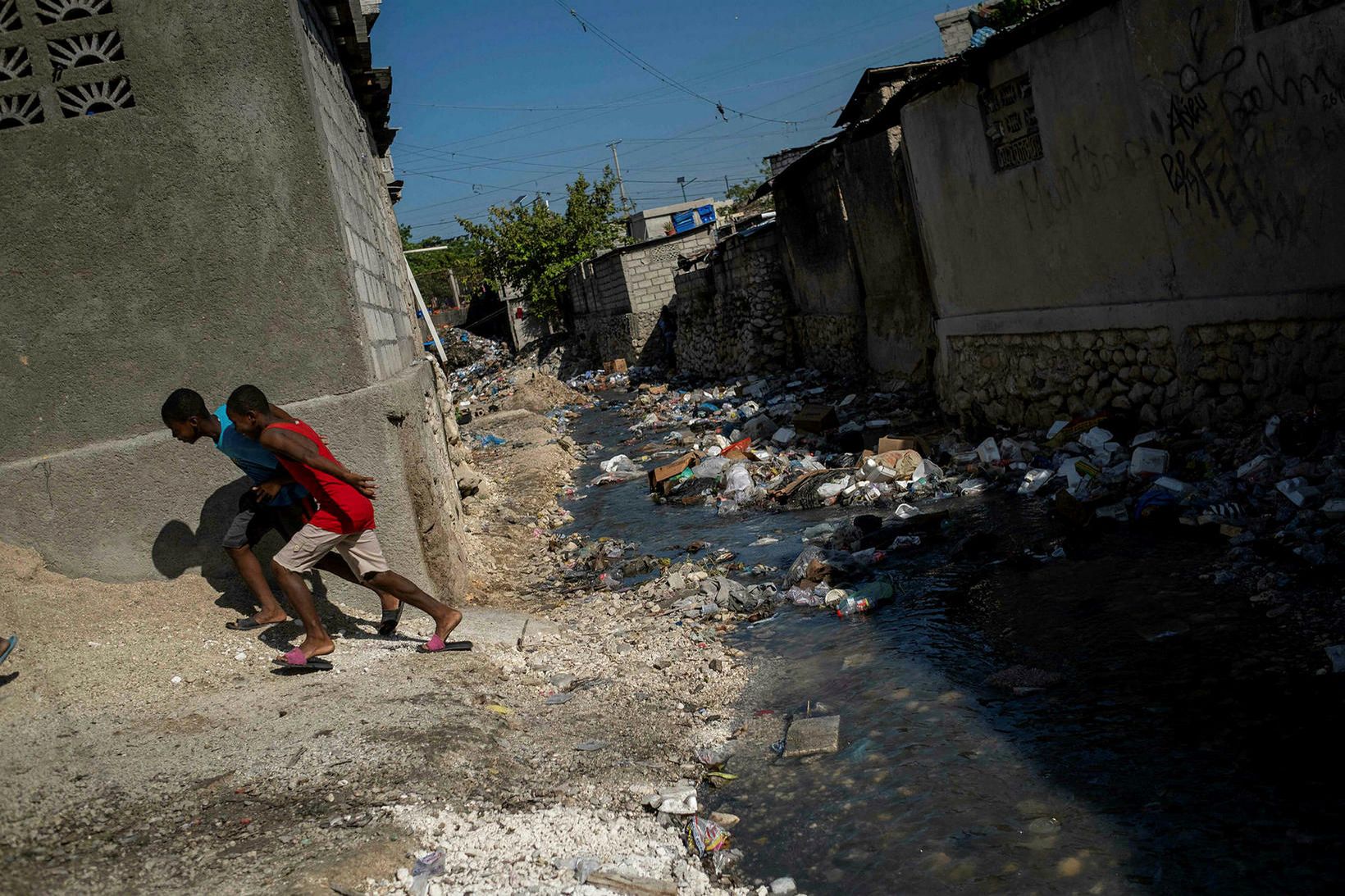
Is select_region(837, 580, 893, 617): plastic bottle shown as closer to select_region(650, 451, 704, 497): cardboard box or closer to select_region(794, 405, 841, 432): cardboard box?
select_region(650, 451, 704, 497): cardboard box

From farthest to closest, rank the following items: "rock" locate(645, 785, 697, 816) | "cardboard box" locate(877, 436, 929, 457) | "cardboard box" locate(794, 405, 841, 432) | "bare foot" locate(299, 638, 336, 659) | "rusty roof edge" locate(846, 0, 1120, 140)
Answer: "cardboard box" locate(794, 405, 841, 432) → "cardboard box" locate(877, 436, 929, 457) → "rusty roof edge" locate(846, 0, 1120, 140) → "bare foot" locate(299, 638, 336, 659) → "rock" locate(645, 785, 697, 816)

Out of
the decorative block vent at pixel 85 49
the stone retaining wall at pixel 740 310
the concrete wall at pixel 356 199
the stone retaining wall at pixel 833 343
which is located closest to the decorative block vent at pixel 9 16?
the decorative block vent at pixel 85 49

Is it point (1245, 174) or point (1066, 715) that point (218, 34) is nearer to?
point (1066, 715)

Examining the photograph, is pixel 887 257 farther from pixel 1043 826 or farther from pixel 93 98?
pixel 1043 826

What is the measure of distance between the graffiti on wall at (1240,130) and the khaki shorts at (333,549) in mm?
5247

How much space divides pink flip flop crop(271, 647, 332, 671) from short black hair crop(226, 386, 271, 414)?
3.60 ft

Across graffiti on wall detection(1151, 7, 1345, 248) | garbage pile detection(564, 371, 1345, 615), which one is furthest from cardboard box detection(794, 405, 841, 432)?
graffiti on wall detection(1151, 7, 1345, 248)

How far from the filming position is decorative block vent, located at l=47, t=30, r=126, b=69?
15.8ft

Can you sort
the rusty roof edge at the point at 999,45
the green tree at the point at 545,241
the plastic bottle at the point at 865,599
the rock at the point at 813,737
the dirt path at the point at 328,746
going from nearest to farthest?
the dirt path at the point at 328,746
the rock at the point at 813,737
the plastic bottle at the point at 865,599
the rusty roof edge at the point at 999,45
the green tree at the point at 545,241

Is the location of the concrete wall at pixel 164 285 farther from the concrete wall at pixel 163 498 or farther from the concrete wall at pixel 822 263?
the concrete wall at pixel 822 263

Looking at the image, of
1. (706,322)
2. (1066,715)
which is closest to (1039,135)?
(1066,715)

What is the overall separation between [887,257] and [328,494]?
8.70 meters

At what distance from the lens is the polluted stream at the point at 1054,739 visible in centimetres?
293

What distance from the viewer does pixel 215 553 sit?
514 cm
